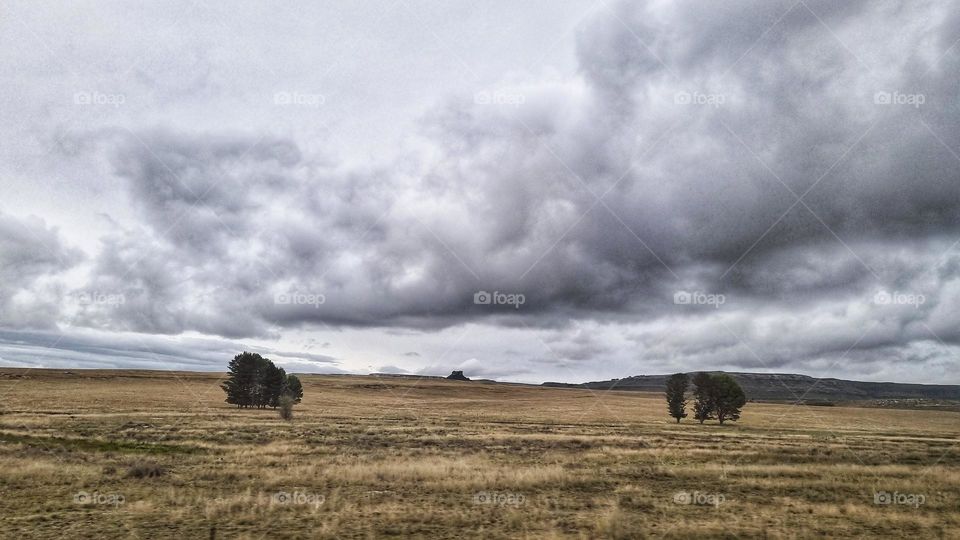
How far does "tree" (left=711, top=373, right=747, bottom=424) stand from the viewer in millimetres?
67375

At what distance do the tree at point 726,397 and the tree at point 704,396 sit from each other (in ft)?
1.56

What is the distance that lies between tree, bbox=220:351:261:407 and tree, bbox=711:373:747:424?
2387 inches

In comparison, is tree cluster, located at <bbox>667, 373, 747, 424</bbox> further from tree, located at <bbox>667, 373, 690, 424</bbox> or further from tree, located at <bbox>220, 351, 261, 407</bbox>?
tree, located at <bbox>220, 351, 261, 407</bbox>

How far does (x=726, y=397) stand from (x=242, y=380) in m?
63.1

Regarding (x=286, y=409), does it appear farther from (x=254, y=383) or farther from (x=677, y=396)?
(x=677, y=396)

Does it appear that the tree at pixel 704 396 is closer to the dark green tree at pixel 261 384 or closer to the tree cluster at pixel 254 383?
the tree cluster at pixel 254 383

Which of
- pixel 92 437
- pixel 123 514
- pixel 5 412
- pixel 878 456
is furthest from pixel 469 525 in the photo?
pixel 5 412

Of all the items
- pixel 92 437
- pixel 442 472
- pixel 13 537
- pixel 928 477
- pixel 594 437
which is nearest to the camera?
pixel 13 537

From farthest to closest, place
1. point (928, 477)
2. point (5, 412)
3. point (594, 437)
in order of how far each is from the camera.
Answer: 1. point (5, 412)
2. point (594, 437)
3. point (928, 477)

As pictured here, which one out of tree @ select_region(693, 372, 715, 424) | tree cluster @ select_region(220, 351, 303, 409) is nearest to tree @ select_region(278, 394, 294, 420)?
tree cluster @ select_region(220, 351, 303, 409)

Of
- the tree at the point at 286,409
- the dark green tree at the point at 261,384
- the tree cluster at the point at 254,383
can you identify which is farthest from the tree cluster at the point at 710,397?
the dark green tree at the point at 261,384

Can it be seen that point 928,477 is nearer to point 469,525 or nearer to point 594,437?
point 594,437

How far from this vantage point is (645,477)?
23000 millimetres

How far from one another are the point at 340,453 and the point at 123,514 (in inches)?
526
